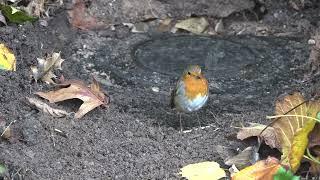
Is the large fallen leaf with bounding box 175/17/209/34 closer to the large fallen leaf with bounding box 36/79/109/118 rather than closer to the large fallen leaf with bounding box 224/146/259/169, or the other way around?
the large fallen leaf with bounding box 36/79/109/118

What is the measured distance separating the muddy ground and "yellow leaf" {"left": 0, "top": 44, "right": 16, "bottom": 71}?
0.23 ft

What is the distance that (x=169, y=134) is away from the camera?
4363mm

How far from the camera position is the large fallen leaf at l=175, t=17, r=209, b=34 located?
6.24 metres

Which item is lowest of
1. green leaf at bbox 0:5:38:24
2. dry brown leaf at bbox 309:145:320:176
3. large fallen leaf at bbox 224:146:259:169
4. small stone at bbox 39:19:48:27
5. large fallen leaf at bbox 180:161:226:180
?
large fallen leaf at bbox 180:161:226:180

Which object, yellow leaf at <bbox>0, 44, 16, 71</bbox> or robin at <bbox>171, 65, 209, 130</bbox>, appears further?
yellow leaf at <bbox>0, 44, 16, 71</bbox>

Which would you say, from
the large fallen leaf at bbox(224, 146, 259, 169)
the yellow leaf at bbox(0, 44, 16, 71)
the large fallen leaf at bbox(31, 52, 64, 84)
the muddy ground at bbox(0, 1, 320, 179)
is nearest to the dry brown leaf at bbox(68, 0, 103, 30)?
the muddy ground at bbox(0, 1, 320, 179)

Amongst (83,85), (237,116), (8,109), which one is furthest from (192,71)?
(8,109)

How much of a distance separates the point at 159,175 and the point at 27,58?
70.0 inches

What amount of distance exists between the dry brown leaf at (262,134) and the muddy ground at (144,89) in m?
0.10

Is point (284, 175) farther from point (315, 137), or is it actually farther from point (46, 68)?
point (46, 68)

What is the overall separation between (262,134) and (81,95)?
1297 mm

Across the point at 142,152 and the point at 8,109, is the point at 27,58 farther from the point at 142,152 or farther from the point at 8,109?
the point at 142,152

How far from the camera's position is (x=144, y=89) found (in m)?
5.14

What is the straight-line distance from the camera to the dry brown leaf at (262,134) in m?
3.83
